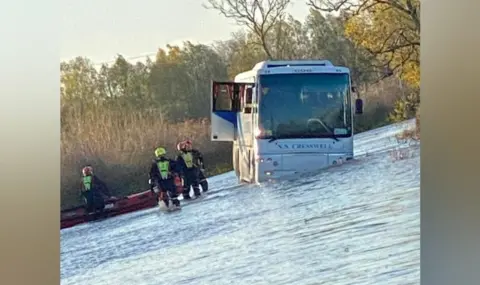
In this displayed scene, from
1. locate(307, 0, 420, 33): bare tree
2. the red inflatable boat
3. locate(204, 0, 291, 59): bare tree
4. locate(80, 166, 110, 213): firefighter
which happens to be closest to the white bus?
locate(204, 0, 291, 59): bare tree

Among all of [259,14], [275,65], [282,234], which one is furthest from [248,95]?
[282,234]

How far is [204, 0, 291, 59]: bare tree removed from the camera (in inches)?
94.7

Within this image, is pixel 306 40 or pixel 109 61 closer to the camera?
pixel 109 61

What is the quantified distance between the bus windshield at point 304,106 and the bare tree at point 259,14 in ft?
0.45

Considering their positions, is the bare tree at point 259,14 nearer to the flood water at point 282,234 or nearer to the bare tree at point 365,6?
the bare tree at point 365,6

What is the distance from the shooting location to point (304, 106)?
2451mm

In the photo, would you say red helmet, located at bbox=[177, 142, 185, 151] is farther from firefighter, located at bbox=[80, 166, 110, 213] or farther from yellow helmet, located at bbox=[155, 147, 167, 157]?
firefighter, located at bbox=[80, 166, 110, 213]

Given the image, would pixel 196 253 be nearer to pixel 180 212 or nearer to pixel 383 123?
pixel 180 212

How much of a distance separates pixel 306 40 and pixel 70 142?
0.96 meters

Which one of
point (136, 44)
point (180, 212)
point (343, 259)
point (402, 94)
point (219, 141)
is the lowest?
point (343, 259)

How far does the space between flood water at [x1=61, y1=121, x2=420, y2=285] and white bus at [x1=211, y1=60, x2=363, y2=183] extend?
74 mm

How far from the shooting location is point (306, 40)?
2475 mm
